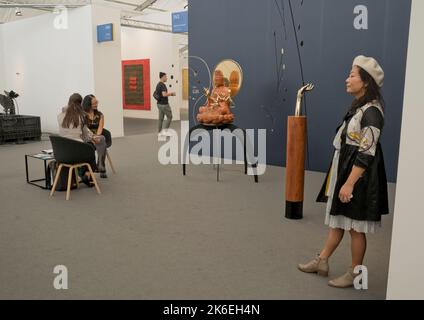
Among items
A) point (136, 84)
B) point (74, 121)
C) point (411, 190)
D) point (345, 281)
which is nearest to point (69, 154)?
point (74, 121)

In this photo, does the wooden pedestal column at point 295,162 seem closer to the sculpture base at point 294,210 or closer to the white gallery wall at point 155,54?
the sculpture base at point 294,210

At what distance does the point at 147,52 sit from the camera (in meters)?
15.4

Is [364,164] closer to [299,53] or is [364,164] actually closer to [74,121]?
[74,121]

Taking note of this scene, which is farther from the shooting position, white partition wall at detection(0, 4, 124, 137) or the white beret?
white partition wall at detection(0, 4, 124, 137)

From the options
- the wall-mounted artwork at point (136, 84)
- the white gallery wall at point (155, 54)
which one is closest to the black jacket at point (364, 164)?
the white gallery wall at point (155, 54)

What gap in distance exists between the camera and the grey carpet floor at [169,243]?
110 inches

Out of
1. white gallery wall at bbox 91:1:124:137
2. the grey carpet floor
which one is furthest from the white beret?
white gallery wall at bbox 91:1:124:137

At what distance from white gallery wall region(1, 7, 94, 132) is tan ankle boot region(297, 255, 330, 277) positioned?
318 inches

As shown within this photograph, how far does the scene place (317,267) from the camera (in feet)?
9.85

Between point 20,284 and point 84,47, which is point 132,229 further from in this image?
point 84,47

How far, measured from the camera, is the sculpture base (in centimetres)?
423

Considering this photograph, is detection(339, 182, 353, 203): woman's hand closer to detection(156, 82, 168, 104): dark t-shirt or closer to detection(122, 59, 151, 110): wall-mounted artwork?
detection(156, 82, 168, 104): dark t-shirt
